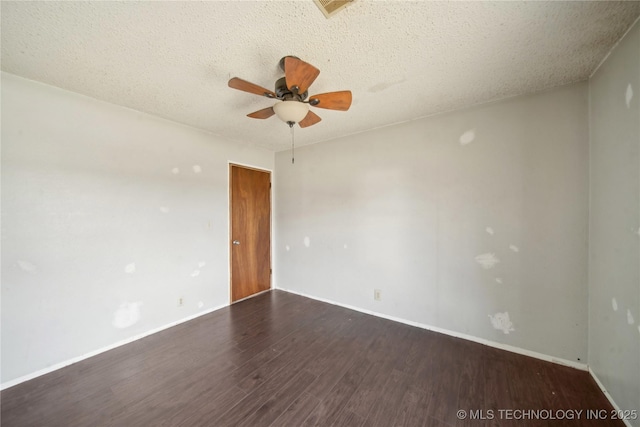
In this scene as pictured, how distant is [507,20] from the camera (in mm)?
1314

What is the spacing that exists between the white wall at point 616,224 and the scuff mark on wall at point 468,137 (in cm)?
80

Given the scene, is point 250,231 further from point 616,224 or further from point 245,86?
point 616,224

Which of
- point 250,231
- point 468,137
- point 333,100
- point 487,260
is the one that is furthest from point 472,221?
point 250,231

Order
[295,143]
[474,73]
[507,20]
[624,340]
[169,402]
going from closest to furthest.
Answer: [507,20] → [624,340] → [169,402] → [474,73] → [295,143]

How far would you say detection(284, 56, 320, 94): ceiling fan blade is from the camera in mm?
1301

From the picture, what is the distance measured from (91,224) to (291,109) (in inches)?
87.6

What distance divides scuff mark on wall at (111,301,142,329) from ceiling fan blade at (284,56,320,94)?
2.72 m

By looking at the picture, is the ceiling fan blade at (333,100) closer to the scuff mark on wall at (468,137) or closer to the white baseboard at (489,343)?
the scuff mark on wall at (468,137)

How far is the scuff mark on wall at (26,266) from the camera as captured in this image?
182cm

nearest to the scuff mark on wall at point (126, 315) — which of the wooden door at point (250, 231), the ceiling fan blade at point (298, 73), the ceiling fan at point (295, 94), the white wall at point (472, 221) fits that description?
the wooden door at point (250, 231)

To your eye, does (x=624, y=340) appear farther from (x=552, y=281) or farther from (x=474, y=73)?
(x=474, y=73)

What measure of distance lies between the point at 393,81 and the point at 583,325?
264 cm

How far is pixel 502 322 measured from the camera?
86.8 inches

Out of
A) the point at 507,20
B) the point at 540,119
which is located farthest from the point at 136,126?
the point at 540,119
